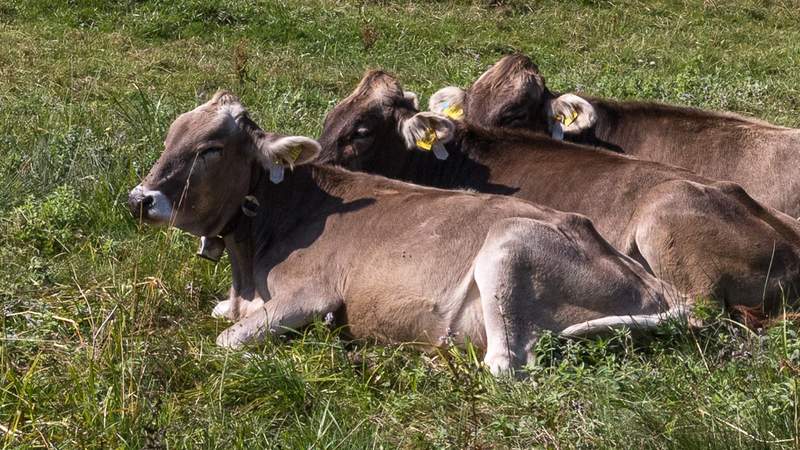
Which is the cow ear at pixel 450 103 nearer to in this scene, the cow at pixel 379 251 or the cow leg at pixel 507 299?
the cow at pixel 379 251

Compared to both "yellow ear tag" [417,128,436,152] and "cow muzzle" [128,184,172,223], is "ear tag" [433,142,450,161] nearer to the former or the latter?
"yellow ear tag" [417,128,436,152]

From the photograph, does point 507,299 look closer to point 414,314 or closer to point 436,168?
point 414,314

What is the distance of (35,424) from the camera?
546cm

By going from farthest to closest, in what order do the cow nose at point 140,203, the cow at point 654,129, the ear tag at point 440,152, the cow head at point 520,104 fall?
the cow head at point 520,104
the cow at point 654,129
the ear tag at point 440,152
the cow nose at point 140,203

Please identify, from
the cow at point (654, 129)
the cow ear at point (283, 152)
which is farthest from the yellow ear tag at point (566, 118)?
the cow ear at point (283, 152)

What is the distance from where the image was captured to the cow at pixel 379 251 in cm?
682

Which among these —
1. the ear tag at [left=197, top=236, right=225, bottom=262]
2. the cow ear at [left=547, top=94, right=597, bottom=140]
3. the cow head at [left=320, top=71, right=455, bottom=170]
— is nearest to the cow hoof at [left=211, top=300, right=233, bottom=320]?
the ear tag at [left=197, top=236, right=225, bottom=262]

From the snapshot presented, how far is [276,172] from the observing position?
796 cm

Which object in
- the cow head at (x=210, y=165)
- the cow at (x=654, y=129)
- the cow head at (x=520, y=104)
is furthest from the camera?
the cow head at (x=520, y=104)

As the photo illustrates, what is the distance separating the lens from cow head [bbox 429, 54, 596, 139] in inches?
410

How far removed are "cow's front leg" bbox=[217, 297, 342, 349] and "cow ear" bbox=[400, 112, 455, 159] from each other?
2308 mm

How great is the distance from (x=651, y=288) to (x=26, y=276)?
12.3 ft

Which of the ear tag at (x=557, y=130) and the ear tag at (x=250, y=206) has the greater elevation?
the ear tag at (x=557, y=130)

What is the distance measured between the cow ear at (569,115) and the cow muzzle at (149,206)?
4.06 metres
